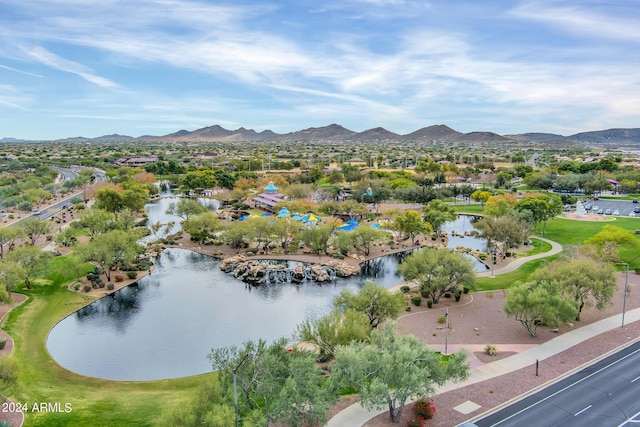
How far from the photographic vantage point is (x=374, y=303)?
4009 cm

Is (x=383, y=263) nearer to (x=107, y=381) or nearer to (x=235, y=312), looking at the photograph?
(x=235, y=312)

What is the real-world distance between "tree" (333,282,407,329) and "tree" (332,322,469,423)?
10924 millimetres

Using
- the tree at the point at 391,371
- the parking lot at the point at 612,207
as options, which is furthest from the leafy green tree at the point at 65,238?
the parking lot at the point at 612,207

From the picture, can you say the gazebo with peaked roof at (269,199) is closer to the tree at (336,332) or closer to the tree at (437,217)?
the tree at (437,217)

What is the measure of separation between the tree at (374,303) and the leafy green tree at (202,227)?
141ft

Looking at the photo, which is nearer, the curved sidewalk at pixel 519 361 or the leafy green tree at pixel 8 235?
the curved sidewalk at pixel 519 361

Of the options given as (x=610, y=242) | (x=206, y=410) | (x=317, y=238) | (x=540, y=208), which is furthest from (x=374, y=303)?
(x=540, y=208)

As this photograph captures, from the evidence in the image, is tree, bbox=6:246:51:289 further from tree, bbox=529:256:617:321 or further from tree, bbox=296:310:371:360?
tree, bbox=529:256:617:321

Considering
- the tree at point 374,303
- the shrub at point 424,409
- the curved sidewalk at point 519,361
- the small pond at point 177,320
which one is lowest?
the small pond at point 177,320

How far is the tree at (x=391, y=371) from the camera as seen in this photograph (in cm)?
2552

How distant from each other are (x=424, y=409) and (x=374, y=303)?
12.9 meters

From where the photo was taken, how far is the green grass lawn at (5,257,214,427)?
96.8ft

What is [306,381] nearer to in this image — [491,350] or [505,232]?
[491,350]

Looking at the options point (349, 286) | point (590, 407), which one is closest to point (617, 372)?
point (590, 407)
